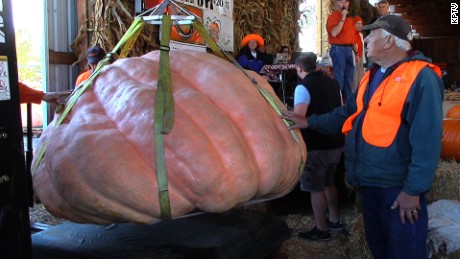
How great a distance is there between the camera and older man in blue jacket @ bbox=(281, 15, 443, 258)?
2.43 metres

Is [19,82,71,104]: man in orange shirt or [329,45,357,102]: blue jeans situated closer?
[19,82,71,104]: man in orange shirt

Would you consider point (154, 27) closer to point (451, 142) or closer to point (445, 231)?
point (451, 142)

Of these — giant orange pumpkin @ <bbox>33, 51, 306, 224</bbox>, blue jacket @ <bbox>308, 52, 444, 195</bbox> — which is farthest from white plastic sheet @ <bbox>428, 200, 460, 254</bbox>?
giant orange pumpkin @ <bbox>33, 51, 306, 224</bbox>

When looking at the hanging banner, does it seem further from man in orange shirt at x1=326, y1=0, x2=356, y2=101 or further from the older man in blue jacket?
the older man in blue jacket

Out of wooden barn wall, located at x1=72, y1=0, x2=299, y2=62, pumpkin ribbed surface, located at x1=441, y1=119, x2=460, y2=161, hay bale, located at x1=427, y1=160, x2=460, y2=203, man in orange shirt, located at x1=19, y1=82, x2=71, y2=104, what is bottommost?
hay bale, located at x1=427, y1=160, x2=460, y2=203

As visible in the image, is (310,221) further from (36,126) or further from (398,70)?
(36,126)

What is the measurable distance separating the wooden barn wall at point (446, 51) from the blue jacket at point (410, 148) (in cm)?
1712

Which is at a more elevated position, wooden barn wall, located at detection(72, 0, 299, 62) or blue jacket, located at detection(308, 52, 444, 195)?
wooden barn wall, located at detection(72, 0, 299, 62)

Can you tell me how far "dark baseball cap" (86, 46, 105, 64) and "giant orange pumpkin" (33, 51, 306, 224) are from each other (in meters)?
2.73

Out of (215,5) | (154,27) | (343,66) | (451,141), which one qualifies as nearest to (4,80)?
(451,141)

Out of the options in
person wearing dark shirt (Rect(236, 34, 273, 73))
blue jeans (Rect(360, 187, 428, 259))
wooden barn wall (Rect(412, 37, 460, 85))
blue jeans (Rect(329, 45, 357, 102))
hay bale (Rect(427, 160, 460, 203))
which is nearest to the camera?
blue jeans (Rect(360, 187, 428, 259))

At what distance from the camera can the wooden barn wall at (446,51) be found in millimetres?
18781

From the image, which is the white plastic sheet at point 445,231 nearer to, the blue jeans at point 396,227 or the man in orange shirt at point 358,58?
the blue jeans at point 396,227

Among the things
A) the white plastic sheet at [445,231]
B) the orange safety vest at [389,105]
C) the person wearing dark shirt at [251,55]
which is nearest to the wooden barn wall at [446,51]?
the person wearing dark shirt at [251,55]
